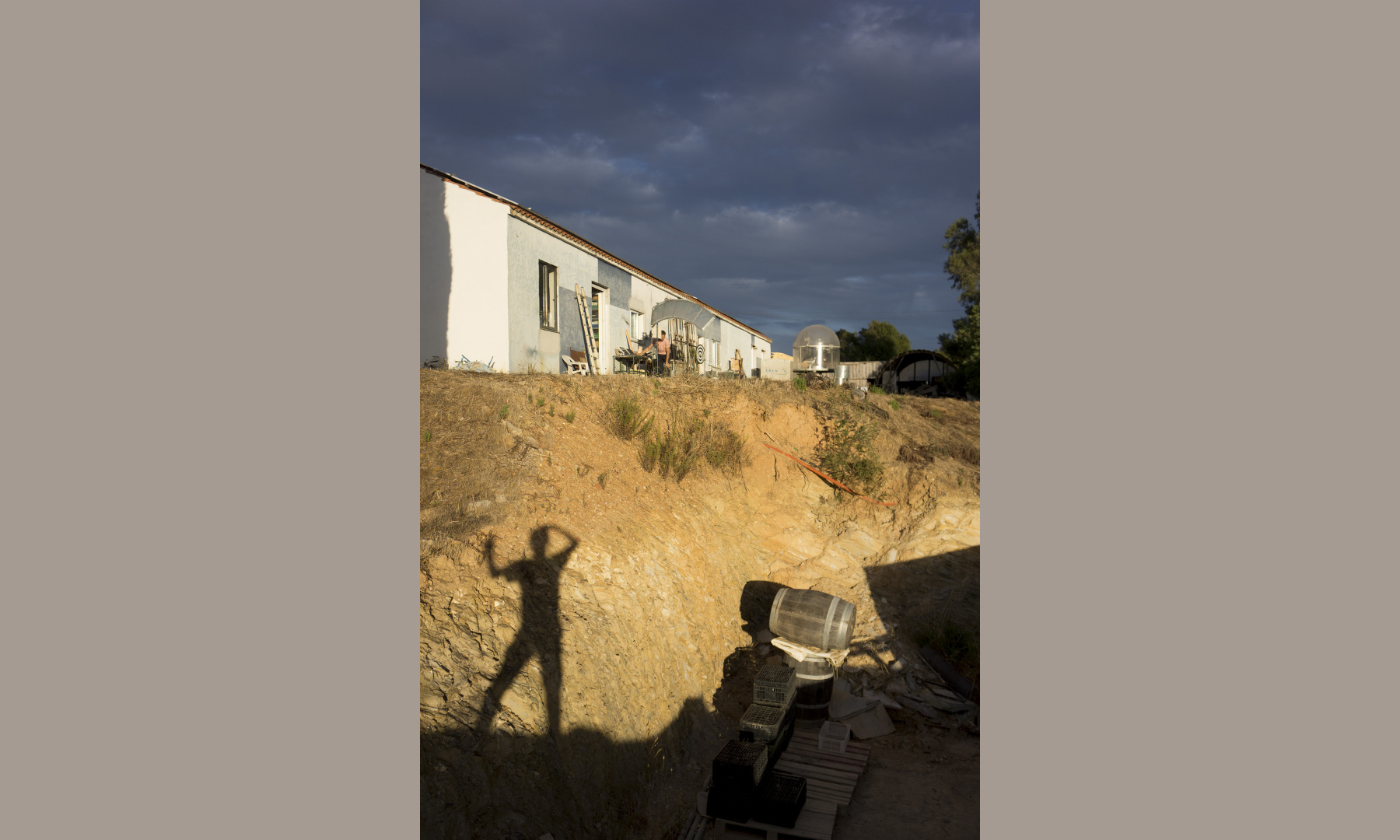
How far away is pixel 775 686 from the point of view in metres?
7.14

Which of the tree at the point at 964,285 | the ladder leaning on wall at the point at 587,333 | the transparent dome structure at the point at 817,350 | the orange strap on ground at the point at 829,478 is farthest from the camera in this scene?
the tree at the point at 964,285

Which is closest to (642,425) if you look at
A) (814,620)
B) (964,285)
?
(814,620)

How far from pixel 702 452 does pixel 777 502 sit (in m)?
1.81

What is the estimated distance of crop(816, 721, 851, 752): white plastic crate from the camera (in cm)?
747

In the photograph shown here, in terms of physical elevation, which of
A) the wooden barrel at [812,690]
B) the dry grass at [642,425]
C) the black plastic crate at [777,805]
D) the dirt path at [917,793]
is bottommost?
the dirt path at [917,793]

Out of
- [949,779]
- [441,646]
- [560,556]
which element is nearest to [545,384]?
[560,556]

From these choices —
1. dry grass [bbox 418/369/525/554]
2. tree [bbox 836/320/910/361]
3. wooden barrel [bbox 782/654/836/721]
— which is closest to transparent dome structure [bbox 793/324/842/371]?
dry grass [bbox 418/369/525/554]

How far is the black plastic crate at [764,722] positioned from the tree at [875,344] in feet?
142

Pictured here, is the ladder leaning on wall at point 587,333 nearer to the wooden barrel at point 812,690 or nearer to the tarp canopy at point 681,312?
the tarp canopy at point 681,312

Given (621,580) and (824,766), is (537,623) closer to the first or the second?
(621,580)

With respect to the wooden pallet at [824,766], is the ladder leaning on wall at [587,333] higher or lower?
higher

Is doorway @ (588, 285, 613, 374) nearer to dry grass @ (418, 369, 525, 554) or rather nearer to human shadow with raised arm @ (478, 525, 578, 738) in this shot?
dry grass @ (418, 369, 525, 554)

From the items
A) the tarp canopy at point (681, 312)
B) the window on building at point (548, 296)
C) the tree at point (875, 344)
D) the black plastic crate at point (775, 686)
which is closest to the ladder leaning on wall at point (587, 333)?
the window on building at point (548, 296)

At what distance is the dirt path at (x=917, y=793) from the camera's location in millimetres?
6320
